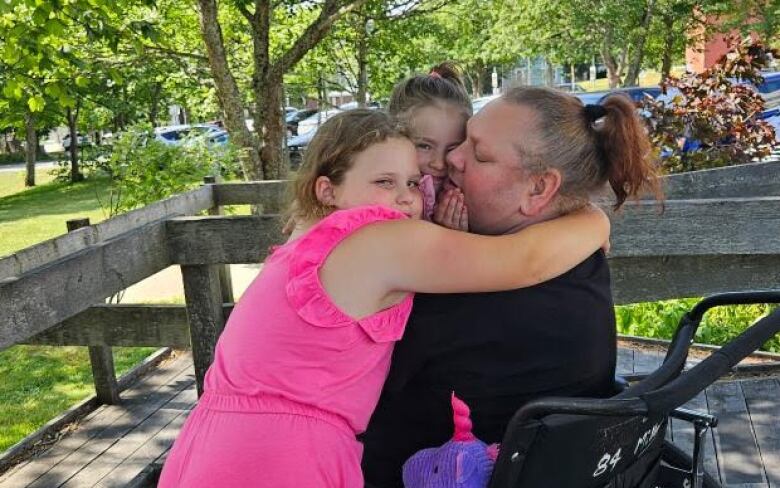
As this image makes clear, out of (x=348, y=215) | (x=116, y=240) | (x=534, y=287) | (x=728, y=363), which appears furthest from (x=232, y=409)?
(x=116, y=240)

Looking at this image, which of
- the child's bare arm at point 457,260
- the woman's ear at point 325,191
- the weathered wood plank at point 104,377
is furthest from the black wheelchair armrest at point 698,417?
the weathered wood plank at point 104,377

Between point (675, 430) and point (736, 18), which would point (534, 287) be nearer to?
point (675, 430)

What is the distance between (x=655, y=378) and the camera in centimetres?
Answer: 172

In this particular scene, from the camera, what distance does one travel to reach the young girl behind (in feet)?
6.45

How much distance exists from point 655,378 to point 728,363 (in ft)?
0.45

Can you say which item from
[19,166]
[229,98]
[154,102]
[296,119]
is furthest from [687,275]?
[19,166]

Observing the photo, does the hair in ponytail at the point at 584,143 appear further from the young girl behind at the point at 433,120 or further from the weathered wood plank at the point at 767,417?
the weathered wood plank at the point at 767,417

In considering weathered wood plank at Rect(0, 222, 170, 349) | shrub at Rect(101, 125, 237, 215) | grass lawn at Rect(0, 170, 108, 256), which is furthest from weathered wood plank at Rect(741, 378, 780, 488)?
grass lawn at Rect(0, 170, 108, 256)

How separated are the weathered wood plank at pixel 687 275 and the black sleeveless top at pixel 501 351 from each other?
157cm

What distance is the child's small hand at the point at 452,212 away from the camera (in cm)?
187

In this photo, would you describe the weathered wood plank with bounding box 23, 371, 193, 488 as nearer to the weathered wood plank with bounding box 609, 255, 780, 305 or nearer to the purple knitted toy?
the weathered wood plank with bounding box 609, 255, 780, 305

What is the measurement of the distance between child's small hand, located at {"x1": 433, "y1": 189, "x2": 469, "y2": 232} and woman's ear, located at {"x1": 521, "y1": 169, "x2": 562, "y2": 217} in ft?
0.42

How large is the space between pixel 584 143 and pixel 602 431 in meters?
0.62

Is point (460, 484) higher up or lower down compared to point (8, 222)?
higher up
